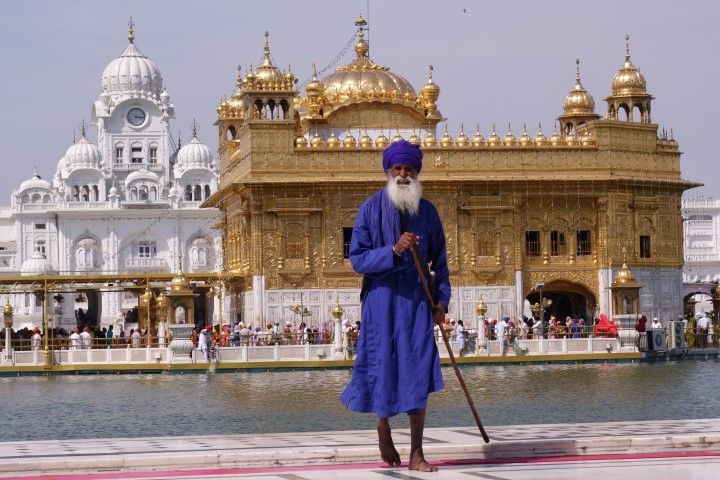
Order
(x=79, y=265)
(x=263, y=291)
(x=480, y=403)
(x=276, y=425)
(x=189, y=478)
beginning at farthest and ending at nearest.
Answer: (x=79, y=265) < (x=263, y=291) < (x=480, y=403) < (x=276, y=425) < (x=189, y=478)

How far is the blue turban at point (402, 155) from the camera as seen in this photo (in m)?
10.2

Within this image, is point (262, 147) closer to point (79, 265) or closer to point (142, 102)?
point (79, 265)

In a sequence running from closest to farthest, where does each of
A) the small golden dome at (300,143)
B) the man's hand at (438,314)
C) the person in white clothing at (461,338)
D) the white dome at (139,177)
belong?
the man's hand at (438,314) < the person in white clothing at (461,338) < the small golden dome at (300,143) < the white dome at (139,177)

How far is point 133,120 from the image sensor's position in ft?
298

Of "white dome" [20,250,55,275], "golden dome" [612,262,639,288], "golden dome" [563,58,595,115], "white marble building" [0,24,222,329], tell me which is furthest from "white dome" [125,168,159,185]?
"golden dome" [612,262,639,288]

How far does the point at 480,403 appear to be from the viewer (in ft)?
70.0

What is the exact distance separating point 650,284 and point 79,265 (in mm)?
42280

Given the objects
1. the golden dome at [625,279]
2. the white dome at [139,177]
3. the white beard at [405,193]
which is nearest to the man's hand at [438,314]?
the white beard at [405,193]

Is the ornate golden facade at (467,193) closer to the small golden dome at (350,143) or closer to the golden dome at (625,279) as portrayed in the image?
the small golden dome at (350,143)

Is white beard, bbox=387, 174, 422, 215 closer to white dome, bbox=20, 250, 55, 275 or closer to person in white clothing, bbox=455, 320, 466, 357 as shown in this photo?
person in white clothing, bbox=455, 320, 466, 357


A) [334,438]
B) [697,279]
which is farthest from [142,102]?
[334,438]

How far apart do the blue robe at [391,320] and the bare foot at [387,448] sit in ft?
0.37

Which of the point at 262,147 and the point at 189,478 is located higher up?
the point at 262,147

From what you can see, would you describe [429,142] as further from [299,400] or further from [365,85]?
[299,400]
